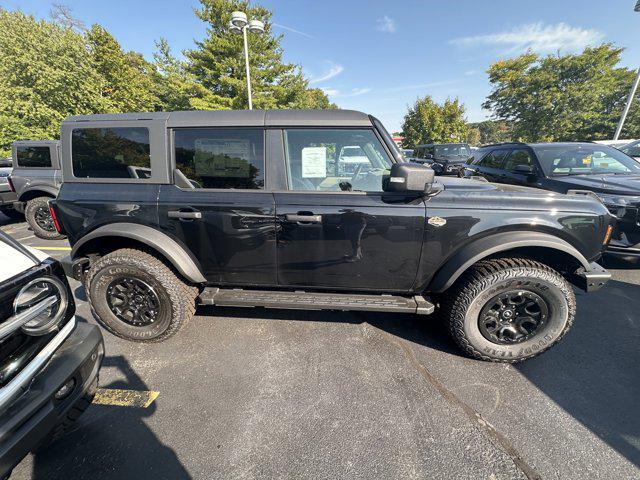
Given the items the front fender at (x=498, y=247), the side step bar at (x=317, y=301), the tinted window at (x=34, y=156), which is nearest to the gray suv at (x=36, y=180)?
the tinted window at (x=34, y=156)

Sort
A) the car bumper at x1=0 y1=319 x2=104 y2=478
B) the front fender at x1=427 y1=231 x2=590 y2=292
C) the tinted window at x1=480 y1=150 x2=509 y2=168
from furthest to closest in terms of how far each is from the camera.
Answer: the tinted window at x1=480 y1=150 x2=509 y2=168 < the front fender at x1=427 y1=231 x2=590 y2=292 < the car bumper at x1=0 y1=319 x2=104 y2=478

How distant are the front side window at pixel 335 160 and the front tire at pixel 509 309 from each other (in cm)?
115

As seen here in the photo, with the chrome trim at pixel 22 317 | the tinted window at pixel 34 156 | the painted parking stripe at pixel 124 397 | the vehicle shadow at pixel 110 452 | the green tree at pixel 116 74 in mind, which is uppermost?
the green tree at pixel 116 74

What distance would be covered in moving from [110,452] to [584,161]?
7021 mm

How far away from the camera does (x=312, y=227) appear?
7.56 feet

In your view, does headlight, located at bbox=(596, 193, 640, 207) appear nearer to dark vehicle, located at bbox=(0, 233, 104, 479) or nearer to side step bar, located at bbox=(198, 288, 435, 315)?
side step bar, located at bbox=(198, 288, 435, 315)

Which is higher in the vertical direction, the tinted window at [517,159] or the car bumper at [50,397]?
the tinted window at [517,159]

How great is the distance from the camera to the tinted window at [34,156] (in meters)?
6.14

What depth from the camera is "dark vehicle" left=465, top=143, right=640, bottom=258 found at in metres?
3.69

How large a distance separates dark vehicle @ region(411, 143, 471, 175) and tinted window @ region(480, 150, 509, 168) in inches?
189

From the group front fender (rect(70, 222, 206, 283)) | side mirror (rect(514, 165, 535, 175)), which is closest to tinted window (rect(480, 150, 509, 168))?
side mirror (rect(514, 165, 535, 175))

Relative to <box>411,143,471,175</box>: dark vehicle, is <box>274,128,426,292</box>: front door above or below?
below

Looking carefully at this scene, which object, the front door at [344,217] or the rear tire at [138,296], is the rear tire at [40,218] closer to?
the rear tire at [138,296]

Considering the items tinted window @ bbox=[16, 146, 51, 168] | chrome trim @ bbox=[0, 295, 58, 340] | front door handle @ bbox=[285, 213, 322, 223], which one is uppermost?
tinted window @ bbox=[16, 146, 51, 168]
